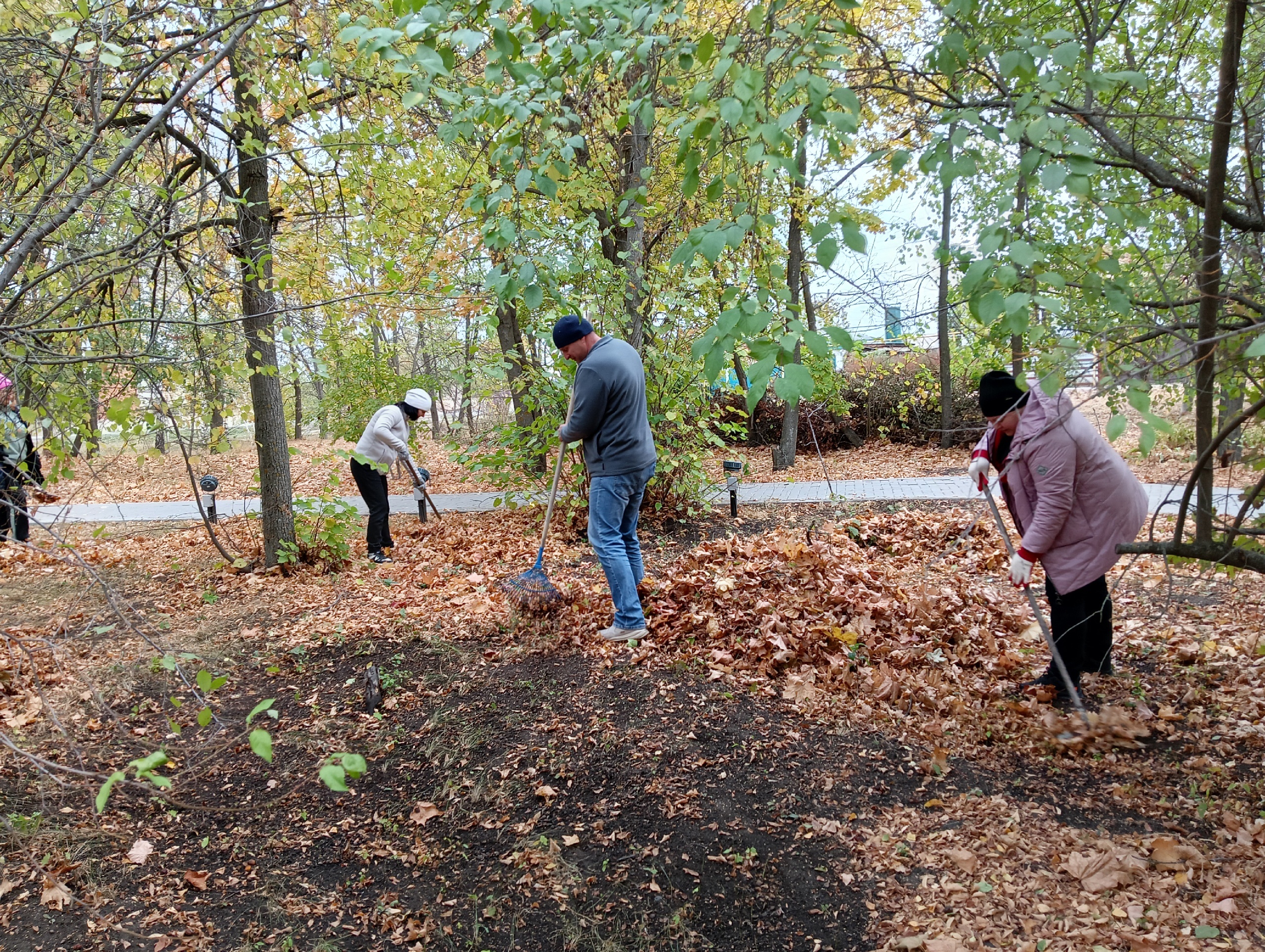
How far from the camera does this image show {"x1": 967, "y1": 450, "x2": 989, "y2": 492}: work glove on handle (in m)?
3.91

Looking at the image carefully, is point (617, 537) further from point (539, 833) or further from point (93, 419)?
point (93, 419)

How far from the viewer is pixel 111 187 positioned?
3969 mm

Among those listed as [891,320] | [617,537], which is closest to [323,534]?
[617,537]

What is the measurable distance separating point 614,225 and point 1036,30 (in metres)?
4.86

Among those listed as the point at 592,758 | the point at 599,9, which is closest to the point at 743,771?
the point at 592,758

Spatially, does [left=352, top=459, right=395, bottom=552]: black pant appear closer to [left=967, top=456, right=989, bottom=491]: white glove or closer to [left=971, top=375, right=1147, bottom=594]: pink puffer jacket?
[left=967, top=456, right=989, bottom=491]: white glove

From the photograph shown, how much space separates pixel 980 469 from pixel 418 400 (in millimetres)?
5135

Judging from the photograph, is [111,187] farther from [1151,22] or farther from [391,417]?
[1151,22]

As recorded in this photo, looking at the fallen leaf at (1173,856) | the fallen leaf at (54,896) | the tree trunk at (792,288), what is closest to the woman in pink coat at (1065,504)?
the fallen leaf at (1173,856)

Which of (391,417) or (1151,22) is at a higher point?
(1151,22)

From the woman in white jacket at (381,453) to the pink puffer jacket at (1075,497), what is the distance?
528cm

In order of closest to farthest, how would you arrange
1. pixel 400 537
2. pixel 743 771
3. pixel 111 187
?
pixel 743 771, pixel 111 187, pixel 400 537

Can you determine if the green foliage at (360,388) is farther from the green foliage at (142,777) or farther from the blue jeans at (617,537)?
the green foliage at (142,777)

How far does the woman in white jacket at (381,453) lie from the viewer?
7.20 meters
